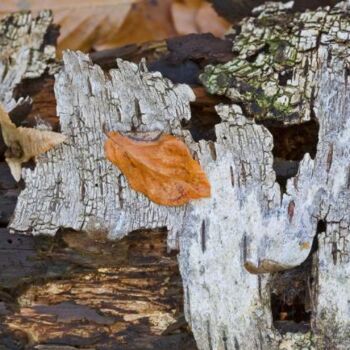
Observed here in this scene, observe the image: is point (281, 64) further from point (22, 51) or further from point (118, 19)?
point (118, 19)

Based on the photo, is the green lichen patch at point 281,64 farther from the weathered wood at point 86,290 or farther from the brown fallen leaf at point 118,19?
the brown fallen leaf at point 118,19

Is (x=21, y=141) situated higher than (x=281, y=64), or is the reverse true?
(x=281, y=64)

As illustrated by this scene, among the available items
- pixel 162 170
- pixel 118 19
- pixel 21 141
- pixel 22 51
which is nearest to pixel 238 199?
pixel 162 170

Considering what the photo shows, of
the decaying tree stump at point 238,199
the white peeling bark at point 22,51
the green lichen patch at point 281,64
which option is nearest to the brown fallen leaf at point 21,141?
the decaying tree stump at point 238,199

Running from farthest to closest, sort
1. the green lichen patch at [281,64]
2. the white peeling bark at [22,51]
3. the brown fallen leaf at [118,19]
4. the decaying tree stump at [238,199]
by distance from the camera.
→ the brown fallen leaf at [118,19], the white peeling bark at [22,51], the green lichen patch at [281,64], the decaying tree stump at [238,199]

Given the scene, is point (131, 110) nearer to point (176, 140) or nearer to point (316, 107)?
point (176, 140)

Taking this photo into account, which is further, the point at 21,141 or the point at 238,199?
the point at 21,141

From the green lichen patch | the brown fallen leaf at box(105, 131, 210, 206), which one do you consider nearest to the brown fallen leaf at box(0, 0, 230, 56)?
the green lichen patch

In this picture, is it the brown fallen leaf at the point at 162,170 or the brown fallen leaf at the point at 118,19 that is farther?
the brown fallen leaf at the point at 118,19
